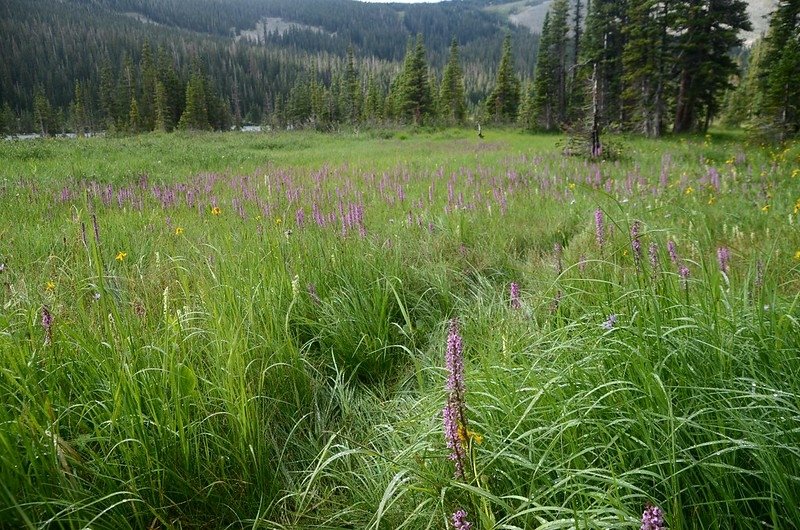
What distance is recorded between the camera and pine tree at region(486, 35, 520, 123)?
61844 millimetres

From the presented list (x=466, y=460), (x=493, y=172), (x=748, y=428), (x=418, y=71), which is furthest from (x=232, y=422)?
(x=418, y=71)

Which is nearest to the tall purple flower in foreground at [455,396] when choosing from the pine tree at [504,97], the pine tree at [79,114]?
the pine tree at [504,97]

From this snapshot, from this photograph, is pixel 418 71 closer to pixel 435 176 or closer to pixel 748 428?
pixel 435 176

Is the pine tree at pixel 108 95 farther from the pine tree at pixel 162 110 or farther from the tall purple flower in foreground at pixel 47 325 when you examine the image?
the tall purple flower in foreground at pixel 47 325

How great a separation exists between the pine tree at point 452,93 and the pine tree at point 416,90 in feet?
12.5

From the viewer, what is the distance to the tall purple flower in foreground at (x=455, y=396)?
3.85 ft

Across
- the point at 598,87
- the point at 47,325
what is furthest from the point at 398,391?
the point at 598,87

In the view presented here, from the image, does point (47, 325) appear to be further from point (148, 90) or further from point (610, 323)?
point (148, 90)

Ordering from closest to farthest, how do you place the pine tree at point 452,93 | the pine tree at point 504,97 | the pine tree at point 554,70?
1. the pine tree at point 554,70
2. the pine tree at point 504,97
3. the pine tree at point 452,93

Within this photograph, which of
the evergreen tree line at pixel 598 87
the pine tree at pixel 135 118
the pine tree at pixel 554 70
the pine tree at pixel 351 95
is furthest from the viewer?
the pine tree at pixel 351 95

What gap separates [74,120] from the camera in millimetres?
104625

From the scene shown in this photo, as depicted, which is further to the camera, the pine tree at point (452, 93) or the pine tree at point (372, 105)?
the pine tree at point (372, 105)

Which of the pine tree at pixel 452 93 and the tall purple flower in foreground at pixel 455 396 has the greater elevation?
the pine tree at pixel 452 93

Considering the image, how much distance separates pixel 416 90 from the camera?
200ft
